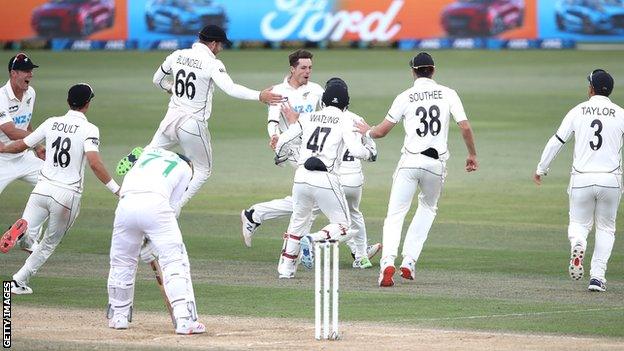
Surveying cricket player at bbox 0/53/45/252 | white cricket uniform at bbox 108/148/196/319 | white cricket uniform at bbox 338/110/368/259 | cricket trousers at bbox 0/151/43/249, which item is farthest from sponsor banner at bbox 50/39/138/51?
white cricket uniform at bbox 108/148/196/319

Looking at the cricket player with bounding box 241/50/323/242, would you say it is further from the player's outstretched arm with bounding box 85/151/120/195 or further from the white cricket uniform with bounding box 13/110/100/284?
the player's outstretched arm with bounding box 85/151/120/195

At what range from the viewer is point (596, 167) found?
13.5 meters

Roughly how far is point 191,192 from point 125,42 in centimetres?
2781

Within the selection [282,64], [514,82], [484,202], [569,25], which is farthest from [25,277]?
[569,25]

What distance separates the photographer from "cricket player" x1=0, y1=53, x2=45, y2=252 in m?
15.4

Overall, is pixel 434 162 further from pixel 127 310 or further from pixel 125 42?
pixel 125 42

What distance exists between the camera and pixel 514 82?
34.5 m

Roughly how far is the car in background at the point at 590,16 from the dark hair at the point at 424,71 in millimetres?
26526

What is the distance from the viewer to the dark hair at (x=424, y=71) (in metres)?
14.0

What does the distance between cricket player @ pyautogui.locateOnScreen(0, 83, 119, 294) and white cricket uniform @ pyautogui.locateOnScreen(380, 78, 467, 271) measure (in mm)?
2848

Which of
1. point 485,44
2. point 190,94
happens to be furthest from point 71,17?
point 190,94

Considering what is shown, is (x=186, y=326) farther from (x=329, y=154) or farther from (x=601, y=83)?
(x=601, y=83)

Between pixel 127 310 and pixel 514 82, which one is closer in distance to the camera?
pixel 127 310

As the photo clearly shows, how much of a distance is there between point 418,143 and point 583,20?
27.5 meters
